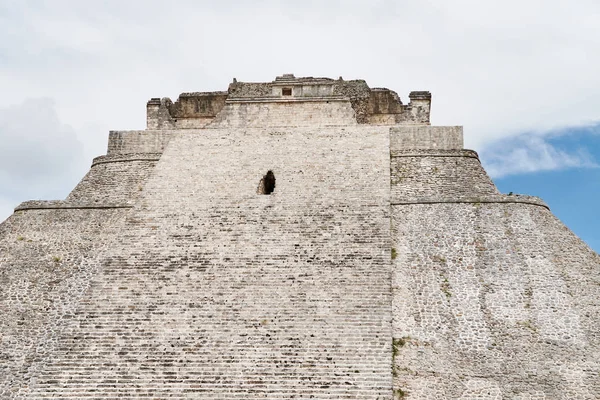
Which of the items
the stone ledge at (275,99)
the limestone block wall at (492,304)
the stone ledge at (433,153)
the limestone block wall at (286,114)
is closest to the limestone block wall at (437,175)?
the stone ledge at (433,153)

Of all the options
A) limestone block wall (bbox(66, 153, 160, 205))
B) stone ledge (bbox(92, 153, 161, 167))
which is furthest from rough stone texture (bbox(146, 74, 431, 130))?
limestone block wall (bbox(66, 153, 160, 205))

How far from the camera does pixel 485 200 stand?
443 inches

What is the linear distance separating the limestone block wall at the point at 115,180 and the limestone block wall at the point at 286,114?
1913 millimetres

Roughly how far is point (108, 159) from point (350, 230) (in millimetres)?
5601

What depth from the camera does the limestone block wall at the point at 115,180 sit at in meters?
12.3

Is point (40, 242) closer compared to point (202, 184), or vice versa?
point (40, 242)

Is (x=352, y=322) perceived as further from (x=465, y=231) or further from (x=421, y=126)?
(x=421, y=126)

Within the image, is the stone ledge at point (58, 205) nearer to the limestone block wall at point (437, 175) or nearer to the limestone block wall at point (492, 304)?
the limestone block wall at point (437, 175)

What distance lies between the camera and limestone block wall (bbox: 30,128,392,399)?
8.65 meters

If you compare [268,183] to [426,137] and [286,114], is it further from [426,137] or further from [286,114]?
[426,137]

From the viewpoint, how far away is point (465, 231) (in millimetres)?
10688

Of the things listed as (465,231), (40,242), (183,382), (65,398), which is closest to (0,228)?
(40,242)

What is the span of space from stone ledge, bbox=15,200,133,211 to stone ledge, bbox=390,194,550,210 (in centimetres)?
497

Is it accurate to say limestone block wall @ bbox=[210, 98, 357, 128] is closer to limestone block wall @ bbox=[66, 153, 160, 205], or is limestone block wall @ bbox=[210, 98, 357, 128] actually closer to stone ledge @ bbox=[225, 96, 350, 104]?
stone ledge @ bbox=[225, 96, 350, 104]
